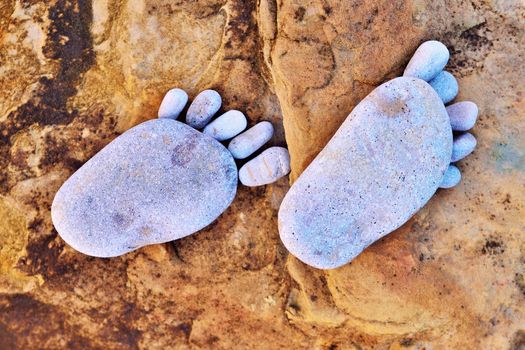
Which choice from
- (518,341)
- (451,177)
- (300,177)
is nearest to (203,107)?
(300,177)

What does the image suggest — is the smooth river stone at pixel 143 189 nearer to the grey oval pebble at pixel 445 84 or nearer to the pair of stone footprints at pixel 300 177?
the pair of stone footprints at pixel 300 177

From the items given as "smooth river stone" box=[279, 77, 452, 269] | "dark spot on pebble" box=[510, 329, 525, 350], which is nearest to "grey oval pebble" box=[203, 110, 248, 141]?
"smooth river stone" box=[279, 77, 452, 269]

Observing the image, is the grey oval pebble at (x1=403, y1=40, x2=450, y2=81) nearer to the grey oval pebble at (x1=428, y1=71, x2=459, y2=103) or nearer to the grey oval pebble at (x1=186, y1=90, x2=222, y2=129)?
the grey oval pebble at (x1=428, y1=71, x2=459, y2=103)

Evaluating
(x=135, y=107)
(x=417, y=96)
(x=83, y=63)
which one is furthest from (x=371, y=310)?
(x=83, y=63)

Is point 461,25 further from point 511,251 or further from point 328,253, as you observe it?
point 328,253

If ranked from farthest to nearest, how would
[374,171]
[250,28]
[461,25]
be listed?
[250,28] < [461,25] < [374,171]

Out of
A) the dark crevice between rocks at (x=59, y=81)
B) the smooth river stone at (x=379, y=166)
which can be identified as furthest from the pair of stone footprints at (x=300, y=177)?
the dark crevice between rocks at (x=59, y=81)
